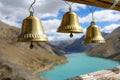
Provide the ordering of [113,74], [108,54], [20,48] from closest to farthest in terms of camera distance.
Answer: [113,74] → [20,48] → [108,54]

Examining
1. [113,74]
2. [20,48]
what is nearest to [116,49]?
[20,48]

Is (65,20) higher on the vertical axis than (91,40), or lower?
higher

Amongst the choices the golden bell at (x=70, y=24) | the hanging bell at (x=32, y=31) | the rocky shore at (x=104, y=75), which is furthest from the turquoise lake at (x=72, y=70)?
the hanging bell at (x=32, y=31)

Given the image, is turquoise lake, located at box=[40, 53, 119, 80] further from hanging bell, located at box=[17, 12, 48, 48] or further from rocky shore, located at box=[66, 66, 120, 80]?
hanging bell, located at box=[17, 12, 48, 48]

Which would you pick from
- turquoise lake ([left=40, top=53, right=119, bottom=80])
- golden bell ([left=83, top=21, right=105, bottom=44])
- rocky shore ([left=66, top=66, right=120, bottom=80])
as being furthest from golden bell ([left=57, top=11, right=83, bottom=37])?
Answer: turquoise lake ([left=40, top=53, right=119, bottom=80])

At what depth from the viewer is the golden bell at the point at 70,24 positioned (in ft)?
13.7

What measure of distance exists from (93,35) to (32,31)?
75.1 inches

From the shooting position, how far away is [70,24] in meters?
4.31

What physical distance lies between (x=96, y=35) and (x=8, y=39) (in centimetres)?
12719

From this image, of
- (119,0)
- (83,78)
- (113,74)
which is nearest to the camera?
(119,0)

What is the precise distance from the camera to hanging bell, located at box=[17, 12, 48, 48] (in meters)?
3.37

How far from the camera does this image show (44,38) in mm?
3471

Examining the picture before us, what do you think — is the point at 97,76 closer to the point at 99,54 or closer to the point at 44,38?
the point at 44,38

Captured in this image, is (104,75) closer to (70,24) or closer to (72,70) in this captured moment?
(70,24)
